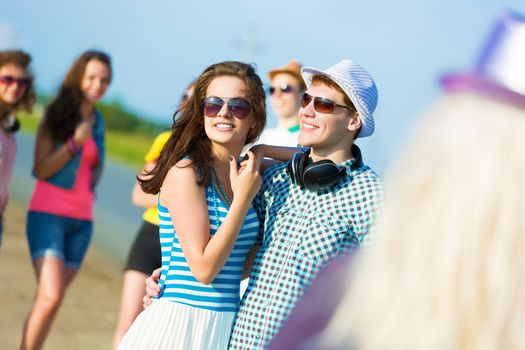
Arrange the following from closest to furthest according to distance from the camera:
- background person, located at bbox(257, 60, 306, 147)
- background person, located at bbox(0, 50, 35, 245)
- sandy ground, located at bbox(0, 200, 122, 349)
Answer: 1. background person, located at bbox(257, 60, 306, 147)
2. background person, located at bbox(0, 50, 35, 245)
3. sandy ground, located at bbox(0, 200, 122, 349)

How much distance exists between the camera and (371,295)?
3.68ft

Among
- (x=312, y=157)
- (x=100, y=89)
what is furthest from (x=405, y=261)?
(x=100, y=89)

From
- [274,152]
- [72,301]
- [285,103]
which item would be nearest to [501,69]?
[274,152]

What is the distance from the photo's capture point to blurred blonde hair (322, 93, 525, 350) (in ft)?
3.50

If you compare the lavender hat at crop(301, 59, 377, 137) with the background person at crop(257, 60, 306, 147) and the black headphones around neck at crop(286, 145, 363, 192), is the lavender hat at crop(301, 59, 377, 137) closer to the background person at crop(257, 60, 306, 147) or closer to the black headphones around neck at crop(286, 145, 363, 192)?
the black headphones around neck at crop(286, 145, 363, 192)

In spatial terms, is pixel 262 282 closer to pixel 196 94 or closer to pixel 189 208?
pixel 189 208

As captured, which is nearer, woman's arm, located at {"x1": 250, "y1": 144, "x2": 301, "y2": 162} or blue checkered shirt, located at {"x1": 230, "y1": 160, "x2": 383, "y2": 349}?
blue checkered shirt, located at {"x1": 230, "y1": 160, "x2": 383, "y2": 349}

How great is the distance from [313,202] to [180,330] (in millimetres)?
656

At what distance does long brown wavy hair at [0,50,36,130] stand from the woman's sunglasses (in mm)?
2880

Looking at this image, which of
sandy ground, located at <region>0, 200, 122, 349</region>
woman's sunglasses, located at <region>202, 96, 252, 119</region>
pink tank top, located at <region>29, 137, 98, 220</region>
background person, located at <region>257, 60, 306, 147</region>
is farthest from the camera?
sandy ground, located at <region>0, 200, 122, 349</region>

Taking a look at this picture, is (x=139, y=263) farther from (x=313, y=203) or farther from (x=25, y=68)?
(x=313, y=203)

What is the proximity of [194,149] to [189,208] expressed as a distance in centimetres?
34

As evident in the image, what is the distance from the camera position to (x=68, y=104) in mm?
6141

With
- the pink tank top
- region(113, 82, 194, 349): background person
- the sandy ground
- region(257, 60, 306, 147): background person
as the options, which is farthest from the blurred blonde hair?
the sandy ground
